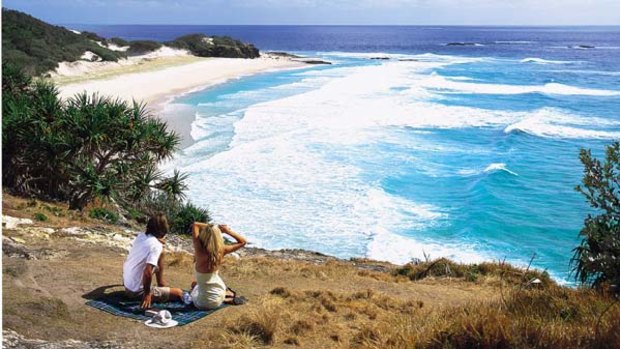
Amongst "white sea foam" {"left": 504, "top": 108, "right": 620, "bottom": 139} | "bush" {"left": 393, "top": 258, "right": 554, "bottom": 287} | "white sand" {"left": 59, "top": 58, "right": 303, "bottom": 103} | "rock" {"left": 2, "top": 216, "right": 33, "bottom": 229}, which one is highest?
"white sand" {"left": 59, "top": 58, "right": 303, "bottom": 103}

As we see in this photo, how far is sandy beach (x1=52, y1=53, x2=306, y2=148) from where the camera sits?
1403 inches

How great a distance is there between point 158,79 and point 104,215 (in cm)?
3792

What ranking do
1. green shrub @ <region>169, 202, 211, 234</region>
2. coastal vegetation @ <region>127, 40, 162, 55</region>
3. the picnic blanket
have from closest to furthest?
1. the picnic blanket
2. green shrub @ <region>169, 202, 211, 234</region>
3. coastal vegetation @ <region>127, 40, 162, 55</region>

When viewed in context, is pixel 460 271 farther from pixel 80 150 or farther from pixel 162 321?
pixel 80 150

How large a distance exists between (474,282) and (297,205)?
9392 millimetres

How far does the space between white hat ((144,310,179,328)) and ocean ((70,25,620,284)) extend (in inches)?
406

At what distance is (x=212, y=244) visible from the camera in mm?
7031

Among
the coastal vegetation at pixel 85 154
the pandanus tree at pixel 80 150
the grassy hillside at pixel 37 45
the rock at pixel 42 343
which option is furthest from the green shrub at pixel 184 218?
the grassy hillside at pixel 37 45

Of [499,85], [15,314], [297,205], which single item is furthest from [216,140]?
[499,85]

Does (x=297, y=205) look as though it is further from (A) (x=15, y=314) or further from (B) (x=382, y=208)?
(A) (x=15, y=314)

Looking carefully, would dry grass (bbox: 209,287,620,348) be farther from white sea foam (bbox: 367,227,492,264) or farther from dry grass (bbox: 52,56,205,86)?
dry grass (bbox: 52,56,205,86)

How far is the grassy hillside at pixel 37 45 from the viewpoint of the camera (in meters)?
45.1

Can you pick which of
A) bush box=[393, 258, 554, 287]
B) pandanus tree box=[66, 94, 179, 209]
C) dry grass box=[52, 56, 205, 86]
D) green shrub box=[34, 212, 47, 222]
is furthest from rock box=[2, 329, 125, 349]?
dry grass box=[52, 56, 205, 86]

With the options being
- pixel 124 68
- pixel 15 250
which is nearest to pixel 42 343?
pixel 15 250
